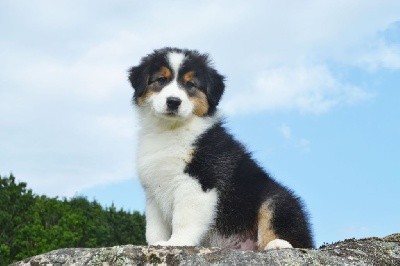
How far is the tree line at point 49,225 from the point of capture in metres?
12.9

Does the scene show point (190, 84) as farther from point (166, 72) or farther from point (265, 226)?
point (265, 226)

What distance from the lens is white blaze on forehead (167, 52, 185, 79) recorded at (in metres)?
7.38

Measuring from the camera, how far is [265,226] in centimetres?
691

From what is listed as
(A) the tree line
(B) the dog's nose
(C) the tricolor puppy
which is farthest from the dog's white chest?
(A) the tree line

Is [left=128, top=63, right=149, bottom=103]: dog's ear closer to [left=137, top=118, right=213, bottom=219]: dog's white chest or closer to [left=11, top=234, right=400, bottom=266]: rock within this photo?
[left=137, top=118, right=213, bottom=219]: dog's white chest

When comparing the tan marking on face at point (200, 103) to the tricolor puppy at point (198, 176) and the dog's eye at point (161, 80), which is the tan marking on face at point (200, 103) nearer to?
the tricolor puppy at point (198, 176)

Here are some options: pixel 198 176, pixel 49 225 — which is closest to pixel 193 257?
pixel 198 176

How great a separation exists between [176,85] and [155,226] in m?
1.50

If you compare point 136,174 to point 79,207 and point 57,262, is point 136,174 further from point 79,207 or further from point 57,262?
point 79,207

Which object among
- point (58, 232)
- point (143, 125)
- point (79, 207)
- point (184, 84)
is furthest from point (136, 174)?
point (79, 207)

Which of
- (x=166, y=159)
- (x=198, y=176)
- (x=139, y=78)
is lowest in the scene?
(x=198, y=176)

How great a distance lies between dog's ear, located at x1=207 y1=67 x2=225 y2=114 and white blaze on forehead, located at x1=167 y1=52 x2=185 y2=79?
1.28 ft

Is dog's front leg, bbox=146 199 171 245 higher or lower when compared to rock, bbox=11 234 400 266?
higher

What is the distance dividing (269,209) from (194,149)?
99cm
